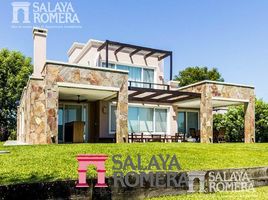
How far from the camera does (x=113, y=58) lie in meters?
19.9

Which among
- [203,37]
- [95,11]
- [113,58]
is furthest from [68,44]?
[203,37]

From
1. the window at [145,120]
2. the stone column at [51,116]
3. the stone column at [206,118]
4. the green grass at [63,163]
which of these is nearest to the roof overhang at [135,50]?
the window at [145,120]

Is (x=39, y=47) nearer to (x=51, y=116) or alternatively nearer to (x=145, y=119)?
(x=51, y=116)

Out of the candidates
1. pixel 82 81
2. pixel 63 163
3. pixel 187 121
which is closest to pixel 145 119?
pixel 187 121

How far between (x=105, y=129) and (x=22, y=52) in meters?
21.8

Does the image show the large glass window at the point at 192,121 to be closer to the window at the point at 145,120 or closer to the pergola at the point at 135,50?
the window at the point at 145,120

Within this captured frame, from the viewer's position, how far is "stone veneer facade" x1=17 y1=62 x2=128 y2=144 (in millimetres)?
12875

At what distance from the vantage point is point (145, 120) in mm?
20516

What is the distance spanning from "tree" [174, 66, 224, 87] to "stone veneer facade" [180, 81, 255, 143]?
2009cm

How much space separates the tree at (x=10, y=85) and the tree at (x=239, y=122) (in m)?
23.3

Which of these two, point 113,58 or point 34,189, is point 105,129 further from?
point 34,189

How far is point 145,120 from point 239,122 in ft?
30.8

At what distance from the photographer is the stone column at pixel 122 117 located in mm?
14367

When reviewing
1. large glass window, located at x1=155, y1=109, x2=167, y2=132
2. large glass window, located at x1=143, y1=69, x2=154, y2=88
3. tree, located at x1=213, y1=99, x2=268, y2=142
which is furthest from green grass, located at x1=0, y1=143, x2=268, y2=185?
tree, located at x1=213, y1=99, x2=268, y2=142
